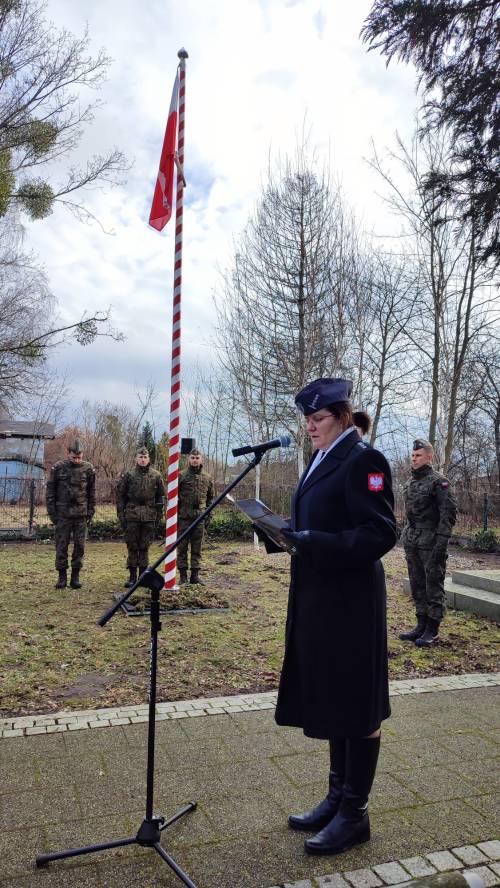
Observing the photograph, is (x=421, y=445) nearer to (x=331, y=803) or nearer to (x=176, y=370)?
(x=176, y=370)

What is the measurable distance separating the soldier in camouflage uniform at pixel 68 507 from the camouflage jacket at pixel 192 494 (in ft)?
4.64

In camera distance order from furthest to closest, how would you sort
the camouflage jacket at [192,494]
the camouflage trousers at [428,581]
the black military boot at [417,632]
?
1. the camouflage jacket at [192,494]
2. the black military boot at [417,632]
3. the camouflage trousers at [428,581]

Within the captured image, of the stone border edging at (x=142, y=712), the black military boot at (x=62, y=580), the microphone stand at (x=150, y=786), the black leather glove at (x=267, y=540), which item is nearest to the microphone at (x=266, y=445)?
the microphone stand at (x=150, y=786)

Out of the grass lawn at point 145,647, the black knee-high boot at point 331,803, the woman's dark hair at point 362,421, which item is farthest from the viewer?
the grass lawn at point 145,647

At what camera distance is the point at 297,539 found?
2740mm

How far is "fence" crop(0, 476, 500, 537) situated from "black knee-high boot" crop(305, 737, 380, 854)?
11430 millimetres

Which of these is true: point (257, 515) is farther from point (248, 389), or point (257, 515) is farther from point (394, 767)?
point (248, 389)

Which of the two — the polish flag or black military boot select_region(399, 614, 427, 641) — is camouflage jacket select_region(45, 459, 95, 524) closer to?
the polish flag

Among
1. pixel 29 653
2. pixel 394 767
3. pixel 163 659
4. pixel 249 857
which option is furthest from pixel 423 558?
pixel 249 857

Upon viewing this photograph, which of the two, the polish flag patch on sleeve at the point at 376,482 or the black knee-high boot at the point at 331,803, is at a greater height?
the polish flag patch on sleeve at the point at 376,482

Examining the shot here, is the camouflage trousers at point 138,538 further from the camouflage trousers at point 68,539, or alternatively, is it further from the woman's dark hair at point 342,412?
the woman's dark hair at point 342,412

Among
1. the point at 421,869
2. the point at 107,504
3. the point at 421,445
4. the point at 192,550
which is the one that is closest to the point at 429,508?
the point at 421,445

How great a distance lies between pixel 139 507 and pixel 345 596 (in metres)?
7.19

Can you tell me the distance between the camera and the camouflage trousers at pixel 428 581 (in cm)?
695
